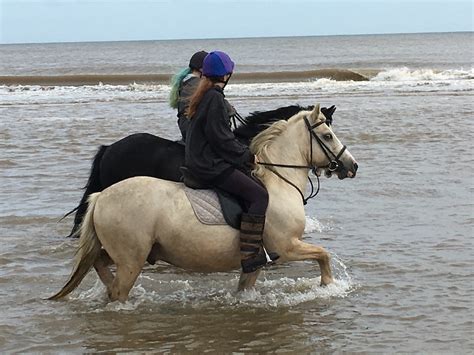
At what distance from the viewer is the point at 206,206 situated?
6.47 m

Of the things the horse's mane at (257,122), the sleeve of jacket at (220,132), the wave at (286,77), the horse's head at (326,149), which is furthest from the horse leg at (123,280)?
the wave at (286,77)

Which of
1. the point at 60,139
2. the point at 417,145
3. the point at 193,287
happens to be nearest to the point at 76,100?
the point at 60,139

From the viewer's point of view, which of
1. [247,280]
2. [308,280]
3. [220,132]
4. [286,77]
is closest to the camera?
[220,132]

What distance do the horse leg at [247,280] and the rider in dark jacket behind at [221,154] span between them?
0.50m

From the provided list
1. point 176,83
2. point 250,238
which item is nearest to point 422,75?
point 176,83

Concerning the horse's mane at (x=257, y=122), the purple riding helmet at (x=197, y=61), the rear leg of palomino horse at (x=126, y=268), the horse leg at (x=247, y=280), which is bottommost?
the horse leg at (x=247, y=280)

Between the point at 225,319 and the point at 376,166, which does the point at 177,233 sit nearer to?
the point at 225,319

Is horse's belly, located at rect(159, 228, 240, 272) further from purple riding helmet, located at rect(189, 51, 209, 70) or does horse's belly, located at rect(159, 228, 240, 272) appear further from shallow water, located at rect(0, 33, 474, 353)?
purple riding helmet, located at rect(189, 51, 209, 70)

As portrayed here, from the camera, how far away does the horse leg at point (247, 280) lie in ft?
23.3

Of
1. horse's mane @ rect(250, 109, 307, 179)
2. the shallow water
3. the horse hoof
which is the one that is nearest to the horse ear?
horse's mane @ rect(250, 109, 307, 179)

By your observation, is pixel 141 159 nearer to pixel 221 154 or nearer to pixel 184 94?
pixel 184 94

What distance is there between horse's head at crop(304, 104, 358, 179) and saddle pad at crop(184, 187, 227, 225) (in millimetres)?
1178

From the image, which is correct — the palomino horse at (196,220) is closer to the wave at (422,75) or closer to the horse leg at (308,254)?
the horse leg at (308,254)

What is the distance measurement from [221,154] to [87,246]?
4.74 ft
